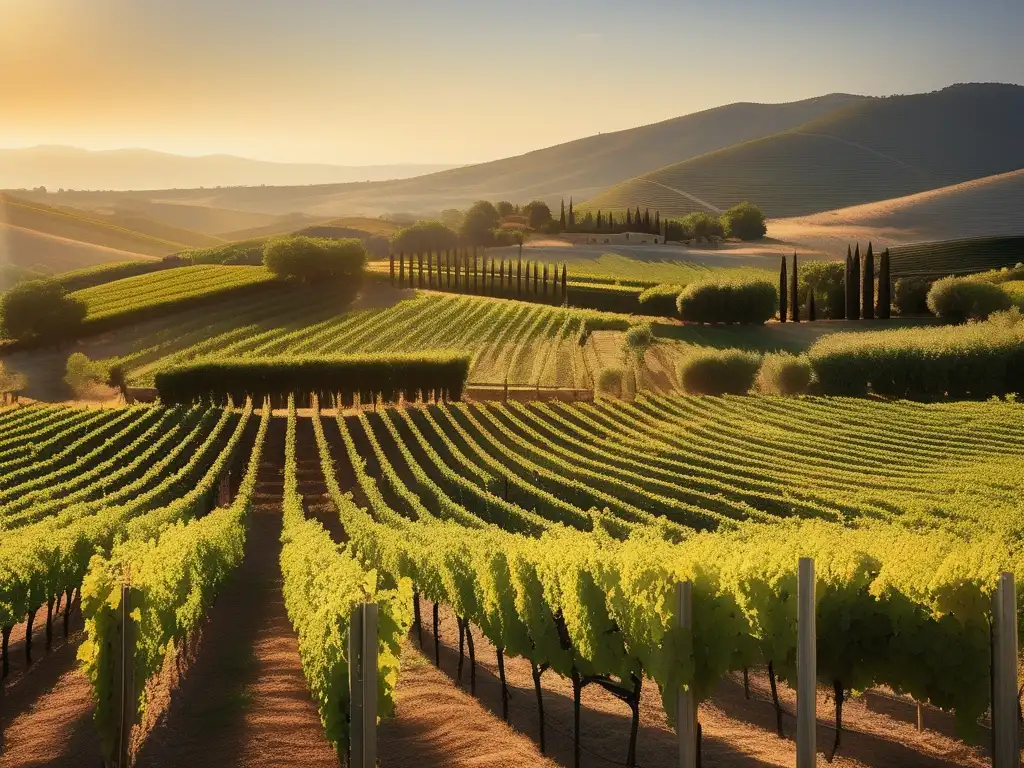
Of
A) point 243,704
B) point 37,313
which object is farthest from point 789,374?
point 37,313

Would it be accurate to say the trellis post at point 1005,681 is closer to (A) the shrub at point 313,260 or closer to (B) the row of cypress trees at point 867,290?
(B) the row of cypress trees at point 867,290

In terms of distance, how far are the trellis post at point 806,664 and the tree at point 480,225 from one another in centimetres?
13461

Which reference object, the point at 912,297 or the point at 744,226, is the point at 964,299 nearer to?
the point at 912,297

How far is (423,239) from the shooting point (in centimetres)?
13400

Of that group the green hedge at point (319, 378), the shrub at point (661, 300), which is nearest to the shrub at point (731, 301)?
the shrub at point (661, 300)

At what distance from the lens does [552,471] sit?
1490 inches

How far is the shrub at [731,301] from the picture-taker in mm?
80500

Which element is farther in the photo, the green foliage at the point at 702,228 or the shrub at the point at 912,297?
the green foliage at the point at 702,228

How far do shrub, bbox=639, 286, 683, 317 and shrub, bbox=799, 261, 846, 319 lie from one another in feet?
34.6

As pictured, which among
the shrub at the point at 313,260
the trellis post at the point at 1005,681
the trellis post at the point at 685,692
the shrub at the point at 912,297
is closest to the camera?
the trellis post at the point at 1005,681

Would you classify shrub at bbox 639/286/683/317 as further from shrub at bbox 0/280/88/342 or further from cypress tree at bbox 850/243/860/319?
shrub at bbox 0/280/88/342

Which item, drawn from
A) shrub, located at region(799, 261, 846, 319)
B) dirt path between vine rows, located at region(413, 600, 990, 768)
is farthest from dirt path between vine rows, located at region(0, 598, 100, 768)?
shrub, located at region(799, 261, 846, 319)

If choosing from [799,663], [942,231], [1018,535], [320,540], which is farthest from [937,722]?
[942,231]

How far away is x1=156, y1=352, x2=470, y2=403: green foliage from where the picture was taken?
2349 inches
